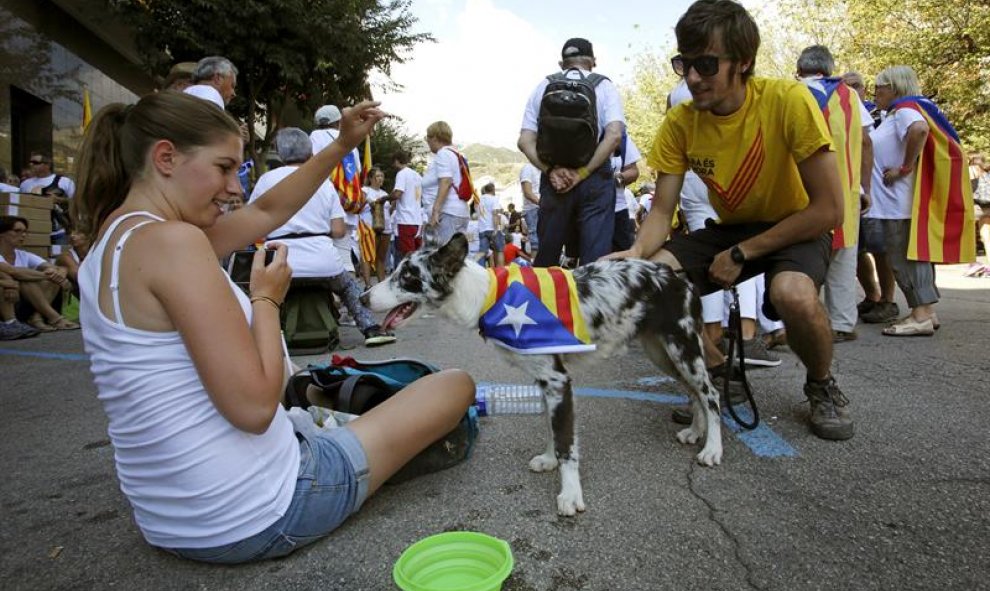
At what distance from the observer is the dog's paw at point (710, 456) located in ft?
9.92

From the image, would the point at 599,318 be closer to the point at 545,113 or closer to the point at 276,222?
the point at 276,222

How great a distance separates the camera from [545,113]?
480cm

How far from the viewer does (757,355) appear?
5.02 meters

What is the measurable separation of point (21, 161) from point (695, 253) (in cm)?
1506

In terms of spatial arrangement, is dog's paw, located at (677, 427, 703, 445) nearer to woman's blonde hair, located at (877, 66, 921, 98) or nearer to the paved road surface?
the paved road surface

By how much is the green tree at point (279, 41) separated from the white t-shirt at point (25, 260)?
25.2 ft

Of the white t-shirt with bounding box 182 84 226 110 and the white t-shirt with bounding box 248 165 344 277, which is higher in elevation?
the white t-shirt with bounding box 182 84 226 110

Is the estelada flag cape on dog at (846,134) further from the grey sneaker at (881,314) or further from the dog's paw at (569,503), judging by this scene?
the dog's paw at (569,503)

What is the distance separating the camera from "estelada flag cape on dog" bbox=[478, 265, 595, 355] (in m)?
2.84

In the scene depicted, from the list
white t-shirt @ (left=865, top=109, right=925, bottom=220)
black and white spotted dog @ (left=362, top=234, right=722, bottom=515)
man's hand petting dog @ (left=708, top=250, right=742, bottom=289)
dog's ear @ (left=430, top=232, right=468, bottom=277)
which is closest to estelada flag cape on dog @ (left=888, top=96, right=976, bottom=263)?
white t-shirt @ (left=865, top=109, right=925, bottom=220)

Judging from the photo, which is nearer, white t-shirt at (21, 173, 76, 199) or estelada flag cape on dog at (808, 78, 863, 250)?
estelada flag cape on dog at (808, 78, 863, 250)

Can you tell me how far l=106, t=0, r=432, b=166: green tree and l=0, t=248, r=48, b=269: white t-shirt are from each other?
7.69 metres

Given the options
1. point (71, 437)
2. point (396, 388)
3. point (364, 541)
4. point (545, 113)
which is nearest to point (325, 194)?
point (545, 113)

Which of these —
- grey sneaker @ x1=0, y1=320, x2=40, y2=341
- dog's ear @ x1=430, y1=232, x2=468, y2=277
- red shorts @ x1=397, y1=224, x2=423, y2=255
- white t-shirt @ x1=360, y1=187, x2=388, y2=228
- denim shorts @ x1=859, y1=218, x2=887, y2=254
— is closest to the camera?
dog's ear @ x1=430, y1=232, x2=468, y2=277
